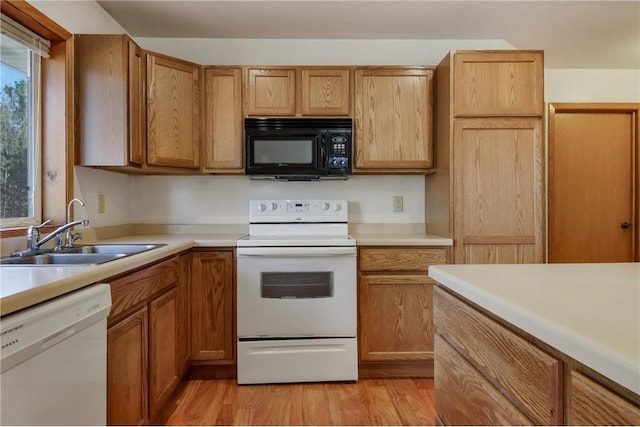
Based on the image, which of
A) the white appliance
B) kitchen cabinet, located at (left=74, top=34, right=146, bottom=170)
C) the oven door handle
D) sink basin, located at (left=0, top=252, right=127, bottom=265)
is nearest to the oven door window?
the white appliance

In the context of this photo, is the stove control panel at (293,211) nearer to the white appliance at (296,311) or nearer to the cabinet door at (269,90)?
the white appliance at (296,311)

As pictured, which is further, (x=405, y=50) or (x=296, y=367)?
(x=405, y=50)

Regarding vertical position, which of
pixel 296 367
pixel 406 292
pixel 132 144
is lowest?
pixel 296 367

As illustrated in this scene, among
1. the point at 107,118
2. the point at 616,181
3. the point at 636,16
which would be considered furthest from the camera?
the point at 616,181

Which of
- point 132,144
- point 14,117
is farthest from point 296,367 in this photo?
point 14,117

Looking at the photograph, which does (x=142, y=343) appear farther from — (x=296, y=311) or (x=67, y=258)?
(x=296, y=311)

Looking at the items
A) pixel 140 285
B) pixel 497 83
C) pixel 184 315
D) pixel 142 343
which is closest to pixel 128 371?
pixel 142 343

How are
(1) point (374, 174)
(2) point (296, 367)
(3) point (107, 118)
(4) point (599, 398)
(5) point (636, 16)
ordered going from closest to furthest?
(4) point (599, 398)
(3) point (107, 118)
(2) point (296, 367)
(5) point (636, 16)
(1) point (374, 174)

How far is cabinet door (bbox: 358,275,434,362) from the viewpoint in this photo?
218 cm

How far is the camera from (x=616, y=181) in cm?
323

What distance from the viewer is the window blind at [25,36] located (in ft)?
5.13

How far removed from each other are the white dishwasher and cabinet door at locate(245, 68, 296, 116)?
5.25 ft

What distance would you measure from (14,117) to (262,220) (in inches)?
56.0

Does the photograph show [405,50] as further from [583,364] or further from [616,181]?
[583,364]
